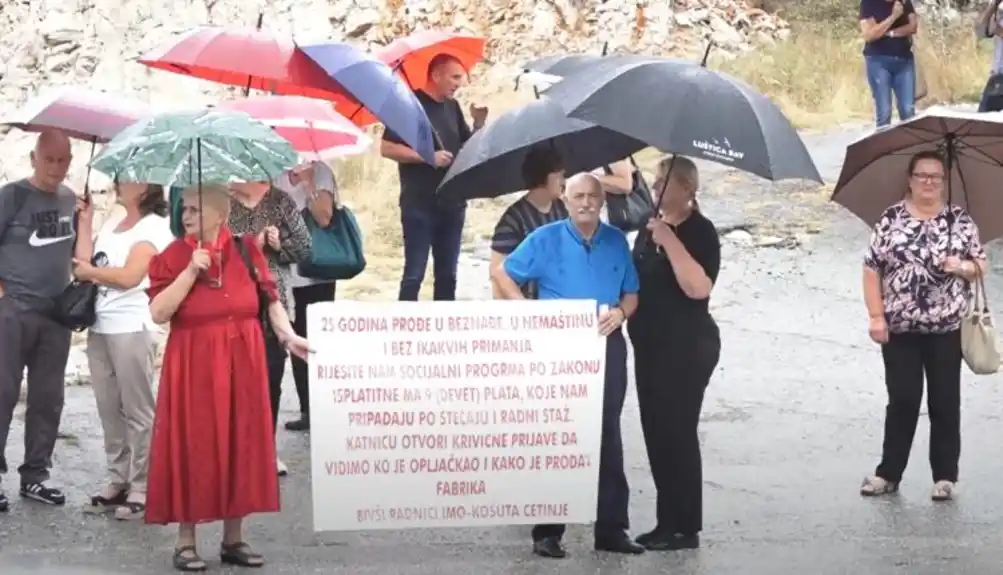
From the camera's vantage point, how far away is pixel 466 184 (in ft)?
24.2

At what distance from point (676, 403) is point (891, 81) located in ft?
27.2

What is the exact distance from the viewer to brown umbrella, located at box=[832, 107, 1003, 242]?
771cm

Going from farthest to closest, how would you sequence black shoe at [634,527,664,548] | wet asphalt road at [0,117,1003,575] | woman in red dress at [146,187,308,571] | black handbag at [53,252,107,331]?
black handbag at [53,252,107,331] < black shoe at [634,527,664,548] < wet asphalt road at [0,117,1003,575] < woman in red dress at [146,187,308,571]

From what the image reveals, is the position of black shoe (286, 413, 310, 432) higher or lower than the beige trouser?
lower

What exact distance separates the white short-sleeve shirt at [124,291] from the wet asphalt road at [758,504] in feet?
2.91

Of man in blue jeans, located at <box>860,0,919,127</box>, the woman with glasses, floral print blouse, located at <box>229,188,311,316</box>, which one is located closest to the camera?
the woman with glasses

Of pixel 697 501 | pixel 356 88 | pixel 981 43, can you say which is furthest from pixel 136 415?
pixel 981 43

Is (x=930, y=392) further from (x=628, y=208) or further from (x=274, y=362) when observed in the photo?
(x=274, y=362)

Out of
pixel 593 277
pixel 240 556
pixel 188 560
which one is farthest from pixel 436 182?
pixel 188 560

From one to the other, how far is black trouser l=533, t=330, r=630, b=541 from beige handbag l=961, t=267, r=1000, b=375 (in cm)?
183

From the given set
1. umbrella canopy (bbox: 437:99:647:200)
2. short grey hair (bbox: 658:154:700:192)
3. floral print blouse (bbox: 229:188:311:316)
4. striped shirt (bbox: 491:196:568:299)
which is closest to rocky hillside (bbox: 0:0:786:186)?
floral print blouse (bbox: 229:188:311:316)

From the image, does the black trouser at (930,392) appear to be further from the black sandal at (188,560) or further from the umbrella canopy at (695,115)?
the black sandal at (188,560)

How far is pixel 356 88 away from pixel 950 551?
10.7 ft

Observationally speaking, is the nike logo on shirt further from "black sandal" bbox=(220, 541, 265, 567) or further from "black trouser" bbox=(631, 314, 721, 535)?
"black trouser" bbox=(631, 314, 721, 535)
